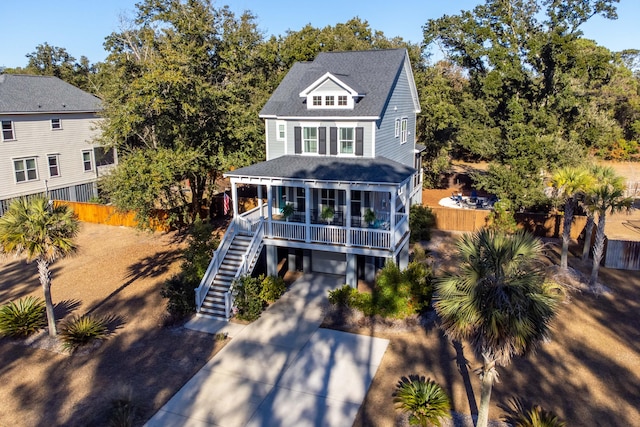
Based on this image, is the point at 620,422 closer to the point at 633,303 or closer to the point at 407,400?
the point at 407,400

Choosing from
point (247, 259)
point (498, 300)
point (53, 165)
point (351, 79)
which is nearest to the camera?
point (498, 300)

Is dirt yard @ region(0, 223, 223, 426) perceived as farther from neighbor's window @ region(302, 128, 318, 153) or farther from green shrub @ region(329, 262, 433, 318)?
neighbor's window @ region(302, 128, 318, 153)

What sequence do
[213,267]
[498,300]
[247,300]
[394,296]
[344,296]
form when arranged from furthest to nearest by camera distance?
[213,267]
[344,296]
[247,300]
[394,296]
[498,300]

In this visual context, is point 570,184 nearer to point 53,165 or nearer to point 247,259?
point 247,259

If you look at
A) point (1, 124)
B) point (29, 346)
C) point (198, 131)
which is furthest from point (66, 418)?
point (1, 124)

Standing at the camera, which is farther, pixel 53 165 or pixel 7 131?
pixel 53 165

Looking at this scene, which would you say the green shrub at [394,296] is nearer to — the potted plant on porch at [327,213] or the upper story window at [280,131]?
the potted plant on porch at [327,213]

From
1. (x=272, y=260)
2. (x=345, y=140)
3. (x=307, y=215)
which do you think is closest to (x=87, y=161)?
(x=272, y=260)
